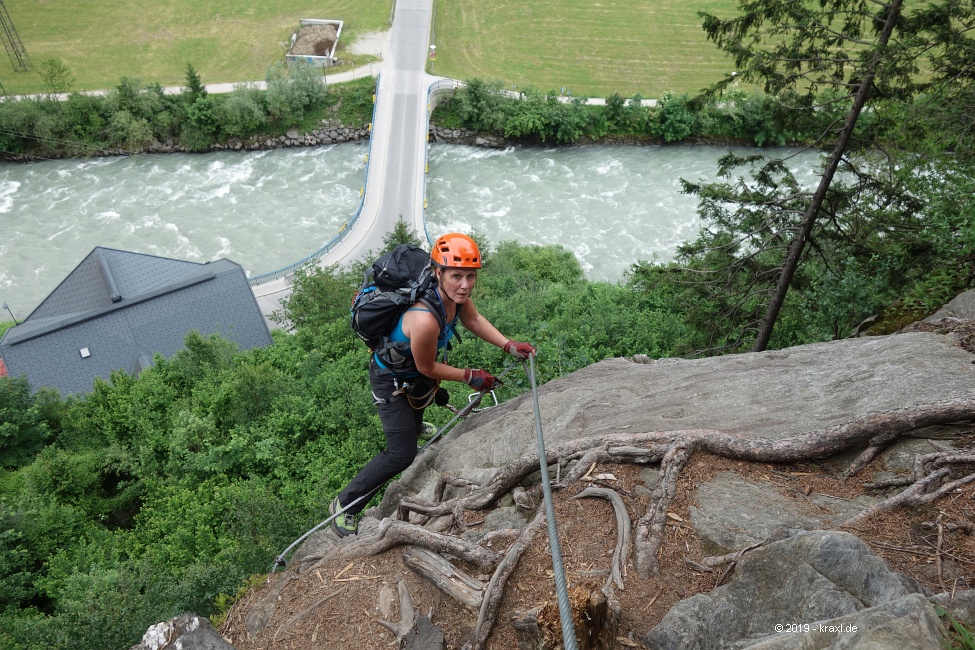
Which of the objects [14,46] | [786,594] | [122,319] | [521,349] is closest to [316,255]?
[122,319]

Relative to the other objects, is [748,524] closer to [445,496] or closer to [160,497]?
[445,496]

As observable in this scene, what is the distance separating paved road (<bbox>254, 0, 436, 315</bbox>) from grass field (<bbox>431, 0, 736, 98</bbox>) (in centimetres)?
177

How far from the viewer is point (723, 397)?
22.5ft

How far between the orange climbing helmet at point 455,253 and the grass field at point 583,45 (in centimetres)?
4000

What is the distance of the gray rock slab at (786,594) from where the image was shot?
368cm

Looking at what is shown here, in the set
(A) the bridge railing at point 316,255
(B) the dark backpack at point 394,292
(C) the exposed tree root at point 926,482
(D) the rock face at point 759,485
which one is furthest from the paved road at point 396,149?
(C) the exposed tree root at point 926,482

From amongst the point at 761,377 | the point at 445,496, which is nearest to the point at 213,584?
the point at 445,496

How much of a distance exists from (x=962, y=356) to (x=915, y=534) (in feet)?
9.05

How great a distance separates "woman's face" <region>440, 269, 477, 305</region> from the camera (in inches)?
216

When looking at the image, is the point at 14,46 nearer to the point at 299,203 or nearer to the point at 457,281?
the point at 299,203

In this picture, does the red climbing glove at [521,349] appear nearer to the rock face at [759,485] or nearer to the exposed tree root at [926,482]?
the rock face at [759,485]

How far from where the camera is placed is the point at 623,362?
9352mm

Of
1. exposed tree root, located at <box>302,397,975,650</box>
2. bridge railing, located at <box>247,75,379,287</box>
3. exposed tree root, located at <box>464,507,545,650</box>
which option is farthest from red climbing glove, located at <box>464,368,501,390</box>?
bridge railing, located at <box>247,75,379,287</box>

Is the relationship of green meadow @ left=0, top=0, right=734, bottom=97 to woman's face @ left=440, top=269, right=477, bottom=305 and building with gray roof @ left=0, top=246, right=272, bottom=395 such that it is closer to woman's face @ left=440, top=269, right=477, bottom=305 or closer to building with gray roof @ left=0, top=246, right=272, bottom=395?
building with gray roof @ left=0, top=246, right=272, bottom=395
